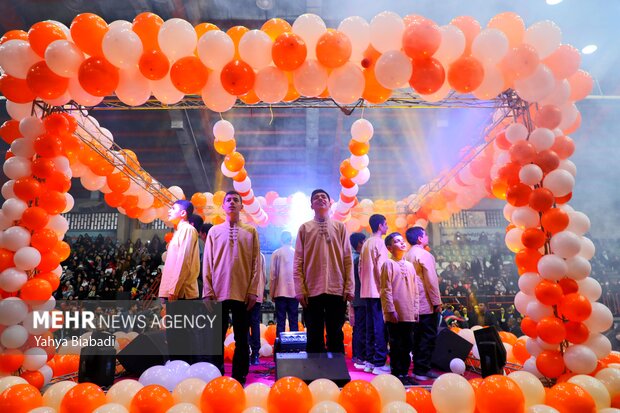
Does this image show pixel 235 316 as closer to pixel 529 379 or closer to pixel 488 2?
pixel 529 379

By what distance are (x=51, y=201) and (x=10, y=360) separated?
4.80 feet

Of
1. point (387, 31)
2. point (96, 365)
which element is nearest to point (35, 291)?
point (96, 365)

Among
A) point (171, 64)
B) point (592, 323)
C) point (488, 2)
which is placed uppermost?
point (488, 2)

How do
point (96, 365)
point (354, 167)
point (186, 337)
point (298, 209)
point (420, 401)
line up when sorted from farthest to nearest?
1. point (298, 209)
2. point (354, 167)
3. point (186, 337)
4. point (96, 365)
5. point (420, 401)

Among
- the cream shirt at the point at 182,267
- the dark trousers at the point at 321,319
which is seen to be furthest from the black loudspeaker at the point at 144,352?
the dark trousers at the point at 321,319

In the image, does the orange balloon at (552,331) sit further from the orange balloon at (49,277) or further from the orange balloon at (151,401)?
the orange balloon at (49,277)

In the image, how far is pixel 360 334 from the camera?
5.05m

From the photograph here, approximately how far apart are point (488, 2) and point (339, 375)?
21.1ft

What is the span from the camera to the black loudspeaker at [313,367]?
9.61 ft

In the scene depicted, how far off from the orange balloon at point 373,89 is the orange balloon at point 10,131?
3.50m

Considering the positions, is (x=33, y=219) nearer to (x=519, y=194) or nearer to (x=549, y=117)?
(x=519, y=194)

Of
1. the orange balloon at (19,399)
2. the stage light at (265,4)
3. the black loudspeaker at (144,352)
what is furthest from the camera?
the stage light at (265,4)

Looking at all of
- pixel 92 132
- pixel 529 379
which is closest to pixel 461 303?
pixel 529 379

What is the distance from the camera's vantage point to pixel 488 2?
658cm
